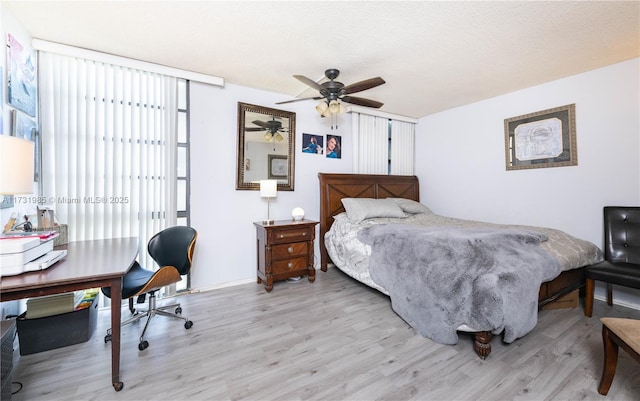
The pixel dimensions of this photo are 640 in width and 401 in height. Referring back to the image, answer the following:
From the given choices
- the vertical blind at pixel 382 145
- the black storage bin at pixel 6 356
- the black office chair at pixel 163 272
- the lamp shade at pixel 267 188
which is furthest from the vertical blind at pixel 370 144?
the black storage bin at pixel 6 356

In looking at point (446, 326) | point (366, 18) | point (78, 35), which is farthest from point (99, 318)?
point (366, 18)

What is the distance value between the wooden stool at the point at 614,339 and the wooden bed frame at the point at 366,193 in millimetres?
792

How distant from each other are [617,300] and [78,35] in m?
6.07

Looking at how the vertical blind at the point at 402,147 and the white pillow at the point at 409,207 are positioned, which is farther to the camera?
the vertical blind at the point at 402,147

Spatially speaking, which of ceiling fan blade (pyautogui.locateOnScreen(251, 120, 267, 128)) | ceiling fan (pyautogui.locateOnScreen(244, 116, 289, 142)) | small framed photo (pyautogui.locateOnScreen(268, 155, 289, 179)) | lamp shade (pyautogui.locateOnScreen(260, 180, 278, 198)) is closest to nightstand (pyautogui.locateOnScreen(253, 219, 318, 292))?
lamp shade (pyautogui.locateOnScreen(260, 180, 278, 198))

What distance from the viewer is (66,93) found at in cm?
246

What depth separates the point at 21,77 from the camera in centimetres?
209

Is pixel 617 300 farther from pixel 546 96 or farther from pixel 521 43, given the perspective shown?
pixel 521 43

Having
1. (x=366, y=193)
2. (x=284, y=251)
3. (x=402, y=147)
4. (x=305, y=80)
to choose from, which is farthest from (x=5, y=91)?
(x=402, y=147)

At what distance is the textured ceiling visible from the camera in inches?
74.7

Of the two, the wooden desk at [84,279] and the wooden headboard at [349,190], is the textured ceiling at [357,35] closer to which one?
the wooden headboard at [349,190]

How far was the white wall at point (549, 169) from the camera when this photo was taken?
2.71 m

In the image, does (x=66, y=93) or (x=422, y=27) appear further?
(x=66, y=93)

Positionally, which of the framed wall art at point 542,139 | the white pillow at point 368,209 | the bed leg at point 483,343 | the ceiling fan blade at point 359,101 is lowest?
the bed leg at point 483,343
